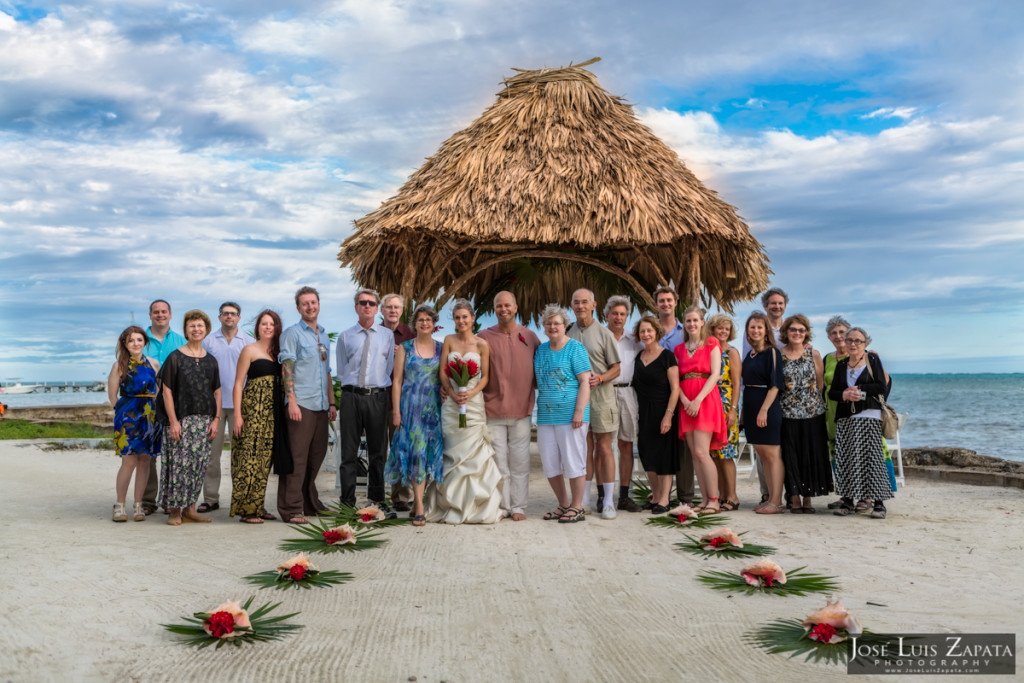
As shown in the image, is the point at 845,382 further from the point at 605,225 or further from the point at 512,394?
the point at 605,225

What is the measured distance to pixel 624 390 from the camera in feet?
21.3

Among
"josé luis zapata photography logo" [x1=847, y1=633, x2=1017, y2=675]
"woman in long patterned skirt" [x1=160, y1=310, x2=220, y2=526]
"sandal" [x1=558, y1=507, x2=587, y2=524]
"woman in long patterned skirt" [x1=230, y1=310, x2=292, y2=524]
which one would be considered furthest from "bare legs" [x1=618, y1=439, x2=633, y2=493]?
"woman in long patterned skirt" [x1=160, y1=310, x2=220, y2=526]

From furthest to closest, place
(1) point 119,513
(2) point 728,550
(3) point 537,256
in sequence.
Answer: (3) point 537,256 < (1) point 119,513 < (2) point 728,550

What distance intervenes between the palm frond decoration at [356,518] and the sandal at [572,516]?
3.91 feet

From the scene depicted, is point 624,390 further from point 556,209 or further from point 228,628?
point 228,628

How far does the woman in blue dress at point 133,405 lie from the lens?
6.04 m

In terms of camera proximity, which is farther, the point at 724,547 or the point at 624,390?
the point at 624,390

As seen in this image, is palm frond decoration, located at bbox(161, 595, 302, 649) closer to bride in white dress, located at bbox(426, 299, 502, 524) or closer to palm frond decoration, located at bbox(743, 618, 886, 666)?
palm frond decoration, located at bbox(743, 618, 886, 666)

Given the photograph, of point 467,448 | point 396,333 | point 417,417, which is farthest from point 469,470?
point 396,333

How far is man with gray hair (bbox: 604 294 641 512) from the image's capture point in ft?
21.2

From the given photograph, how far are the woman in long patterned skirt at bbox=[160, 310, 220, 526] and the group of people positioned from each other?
0.01m

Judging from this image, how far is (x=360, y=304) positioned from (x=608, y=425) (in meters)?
2.22

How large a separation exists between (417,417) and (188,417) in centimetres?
179

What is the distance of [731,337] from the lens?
6.57 m
